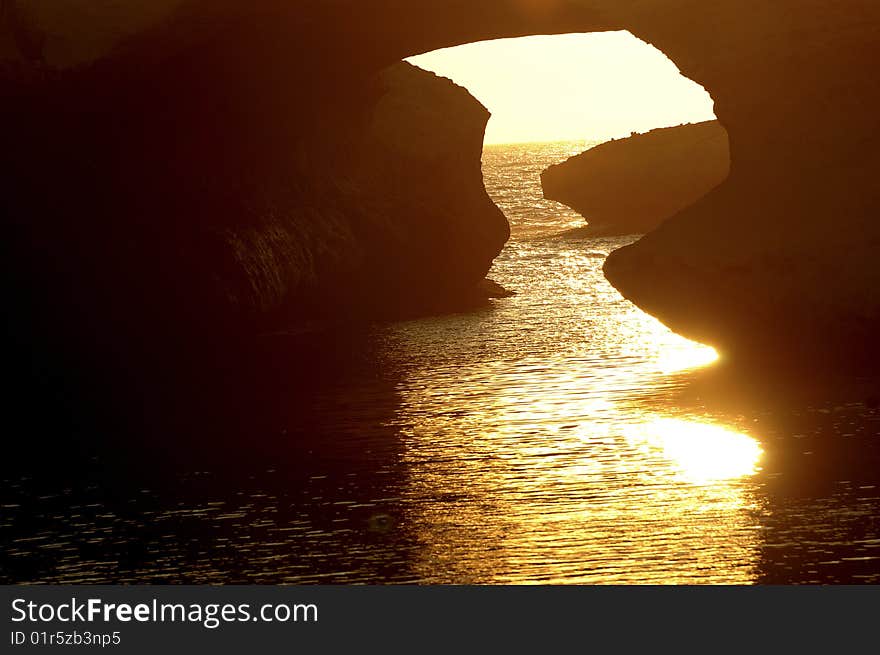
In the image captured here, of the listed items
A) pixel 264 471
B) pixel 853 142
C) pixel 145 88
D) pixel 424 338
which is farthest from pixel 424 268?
pixel 264 471

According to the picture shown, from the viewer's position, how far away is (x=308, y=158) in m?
38.1

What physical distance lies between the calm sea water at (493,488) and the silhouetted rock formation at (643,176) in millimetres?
50307

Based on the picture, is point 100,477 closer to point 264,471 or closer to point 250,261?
point 264,471

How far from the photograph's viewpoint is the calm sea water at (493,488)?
551 inches

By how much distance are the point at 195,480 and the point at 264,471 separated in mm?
974

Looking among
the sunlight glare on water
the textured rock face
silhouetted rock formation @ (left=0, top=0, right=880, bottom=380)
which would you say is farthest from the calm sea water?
the textured rock face

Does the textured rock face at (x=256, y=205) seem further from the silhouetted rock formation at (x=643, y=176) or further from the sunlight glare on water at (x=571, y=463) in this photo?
the silhouetted rock formation at (x=643, y=176)

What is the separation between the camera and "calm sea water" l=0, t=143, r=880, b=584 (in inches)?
551

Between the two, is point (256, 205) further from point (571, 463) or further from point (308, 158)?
point (571, 463)

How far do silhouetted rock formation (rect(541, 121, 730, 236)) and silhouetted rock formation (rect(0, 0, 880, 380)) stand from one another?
40818 mm

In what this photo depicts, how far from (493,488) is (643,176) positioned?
205 ft

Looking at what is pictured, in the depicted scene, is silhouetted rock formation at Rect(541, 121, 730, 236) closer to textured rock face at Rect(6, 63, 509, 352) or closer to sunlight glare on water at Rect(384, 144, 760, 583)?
textured rock face at Rect(6, 63, 509, 352)

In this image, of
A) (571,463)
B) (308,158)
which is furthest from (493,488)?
(308,158)

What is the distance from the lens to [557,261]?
185 ft
